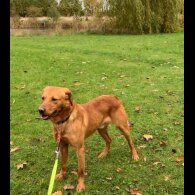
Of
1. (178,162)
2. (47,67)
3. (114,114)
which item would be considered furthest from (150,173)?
(47,67)

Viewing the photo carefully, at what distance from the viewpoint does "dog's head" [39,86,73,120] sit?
4316mm

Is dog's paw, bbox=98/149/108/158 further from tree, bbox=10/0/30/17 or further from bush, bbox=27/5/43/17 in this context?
tree, bbox=10/0/30/17

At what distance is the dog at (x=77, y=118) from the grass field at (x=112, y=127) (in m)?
0.33

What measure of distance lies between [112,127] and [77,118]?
2264mm

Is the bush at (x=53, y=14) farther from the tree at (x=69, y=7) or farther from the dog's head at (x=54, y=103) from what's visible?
the dog's head at (x=54, y=103)

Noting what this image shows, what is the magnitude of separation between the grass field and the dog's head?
3.84 feet

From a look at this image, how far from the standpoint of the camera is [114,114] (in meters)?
5.54

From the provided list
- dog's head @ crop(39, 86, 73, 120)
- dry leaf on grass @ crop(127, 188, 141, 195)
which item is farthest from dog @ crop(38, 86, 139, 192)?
dry leaf on grass @ crop(127, 188, 141, 195)

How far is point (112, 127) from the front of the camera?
7.02 metres

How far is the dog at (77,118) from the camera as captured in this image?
4461 mm
